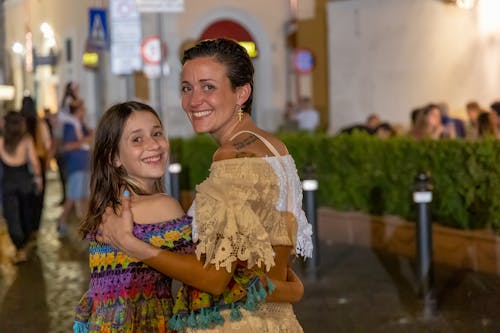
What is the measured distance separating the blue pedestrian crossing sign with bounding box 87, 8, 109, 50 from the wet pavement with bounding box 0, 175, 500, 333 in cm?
888

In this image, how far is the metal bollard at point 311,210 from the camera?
10.1 meters

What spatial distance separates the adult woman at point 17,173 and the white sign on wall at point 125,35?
4.16 m

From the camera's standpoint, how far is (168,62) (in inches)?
1098

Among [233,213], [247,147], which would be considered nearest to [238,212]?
[233,213]

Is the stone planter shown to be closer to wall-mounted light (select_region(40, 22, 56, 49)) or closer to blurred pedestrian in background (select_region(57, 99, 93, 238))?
blurred pedestrian in background (select_region(57, 99, 93, 238))

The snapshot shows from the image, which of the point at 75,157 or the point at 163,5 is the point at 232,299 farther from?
the point at 75,157

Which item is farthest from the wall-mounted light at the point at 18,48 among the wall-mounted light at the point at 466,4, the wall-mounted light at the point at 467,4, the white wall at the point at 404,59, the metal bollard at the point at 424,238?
the metal bollard at the point at 424,238

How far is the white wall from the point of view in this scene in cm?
2180

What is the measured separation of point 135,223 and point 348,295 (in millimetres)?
6110

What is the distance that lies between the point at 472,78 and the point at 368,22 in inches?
136

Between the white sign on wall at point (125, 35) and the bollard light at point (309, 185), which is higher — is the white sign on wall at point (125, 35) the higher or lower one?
the higher one

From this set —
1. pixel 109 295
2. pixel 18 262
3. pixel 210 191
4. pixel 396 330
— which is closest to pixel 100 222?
pixel 109 295

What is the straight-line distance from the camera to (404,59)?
76.9 ft

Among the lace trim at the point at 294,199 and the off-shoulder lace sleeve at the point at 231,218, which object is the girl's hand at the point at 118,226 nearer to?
the off-shoulder lace sleeve at the point at 231,218
